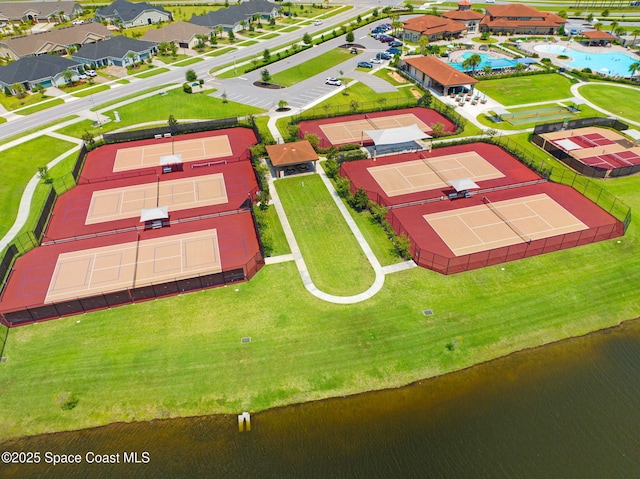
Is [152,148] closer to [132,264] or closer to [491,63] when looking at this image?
[132,264]

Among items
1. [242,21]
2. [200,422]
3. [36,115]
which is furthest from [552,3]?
[200,422]

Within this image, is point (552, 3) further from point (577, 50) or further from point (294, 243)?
point (294, 243)

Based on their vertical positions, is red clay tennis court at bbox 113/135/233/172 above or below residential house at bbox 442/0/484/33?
below

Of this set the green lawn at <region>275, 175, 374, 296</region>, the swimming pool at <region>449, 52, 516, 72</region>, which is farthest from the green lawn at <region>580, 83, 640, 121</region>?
the green lawn at <region>275, 175, 374, 296</region>

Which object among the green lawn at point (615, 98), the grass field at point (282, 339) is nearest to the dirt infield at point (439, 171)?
the grass field at point (282, 339)

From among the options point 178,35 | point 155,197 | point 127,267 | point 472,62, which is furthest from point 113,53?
point 472,62

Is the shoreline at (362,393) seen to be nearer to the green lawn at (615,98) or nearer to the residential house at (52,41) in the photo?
the green lawn at (615,98)

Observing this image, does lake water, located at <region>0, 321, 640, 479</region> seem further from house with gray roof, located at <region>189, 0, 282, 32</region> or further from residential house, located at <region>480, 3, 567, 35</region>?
house with gray roof, located at <region>189, 0, 282, 32</region>
